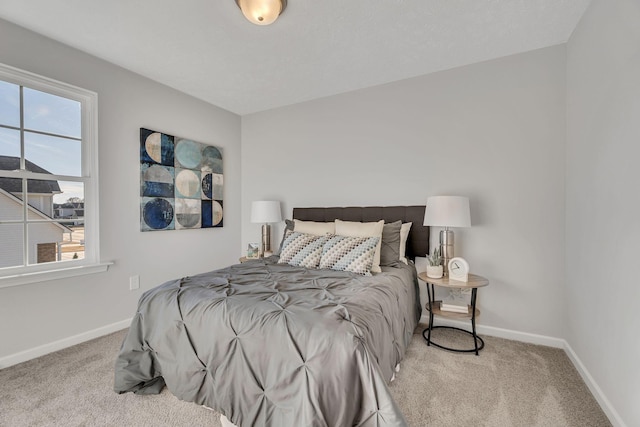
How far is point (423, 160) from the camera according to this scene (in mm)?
2934

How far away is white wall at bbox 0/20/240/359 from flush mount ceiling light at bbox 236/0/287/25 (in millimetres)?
1758

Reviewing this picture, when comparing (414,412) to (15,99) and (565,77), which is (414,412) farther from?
(15,99)

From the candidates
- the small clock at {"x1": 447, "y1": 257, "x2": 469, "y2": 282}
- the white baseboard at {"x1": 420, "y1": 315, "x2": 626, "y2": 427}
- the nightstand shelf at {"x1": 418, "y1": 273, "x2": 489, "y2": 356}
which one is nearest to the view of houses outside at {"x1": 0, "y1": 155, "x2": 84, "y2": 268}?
the nightstand shelf at {"x1": 418, "y1": 273, "x2": 489, "y2": 356}

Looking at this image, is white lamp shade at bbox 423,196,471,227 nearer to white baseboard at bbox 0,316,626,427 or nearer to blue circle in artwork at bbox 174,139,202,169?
white baseboard at bbox 0,316,626,427

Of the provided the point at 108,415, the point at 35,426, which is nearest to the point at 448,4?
the point at 108,415

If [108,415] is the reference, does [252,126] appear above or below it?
above

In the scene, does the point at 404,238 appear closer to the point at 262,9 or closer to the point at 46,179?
the point at 262,9

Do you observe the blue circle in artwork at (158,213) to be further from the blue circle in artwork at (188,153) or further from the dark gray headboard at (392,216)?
the dark gray headboard at (392,216)

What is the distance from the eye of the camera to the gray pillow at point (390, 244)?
2639mm

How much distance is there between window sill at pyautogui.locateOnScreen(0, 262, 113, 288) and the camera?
212 cm

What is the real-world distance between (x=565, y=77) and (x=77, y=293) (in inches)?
185

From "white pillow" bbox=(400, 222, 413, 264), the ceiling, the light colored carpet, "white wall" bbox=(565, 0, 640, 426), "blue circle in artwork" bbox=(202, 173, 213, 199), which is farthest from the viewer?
"blue circle in artwork" bbox=(202, 173, 213, 199)

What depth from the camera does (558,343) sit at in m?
2.39

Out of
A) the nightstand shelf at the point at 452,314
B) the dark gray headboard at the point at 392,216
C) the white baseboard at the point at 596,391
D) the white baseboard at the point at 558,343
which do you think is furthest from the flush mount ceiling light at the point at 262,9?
the white baseboard at the point at 596,391
